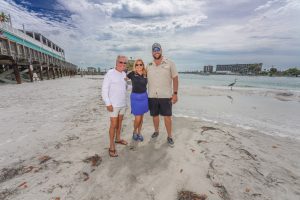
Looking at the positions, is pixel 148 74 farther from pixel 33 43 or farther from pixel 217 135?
pixel 33 43

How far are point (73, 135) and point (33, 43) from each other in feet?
156

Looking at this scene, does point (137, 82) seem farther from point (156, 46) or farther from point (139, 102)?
point (156, 46)

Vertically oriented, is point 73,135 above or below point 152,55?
below

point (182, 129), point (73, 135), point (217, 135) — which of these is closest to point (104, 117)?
point (73, 135)

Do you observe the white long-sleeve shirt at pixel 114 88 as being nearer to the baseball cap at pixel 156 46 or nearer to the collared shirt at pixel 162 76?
the collared shirt at pixel 162 76

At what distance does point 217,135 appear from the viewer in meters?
4.75

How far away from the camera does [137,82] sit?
3814 mm

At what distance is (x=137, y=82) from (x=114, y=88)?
605 mm

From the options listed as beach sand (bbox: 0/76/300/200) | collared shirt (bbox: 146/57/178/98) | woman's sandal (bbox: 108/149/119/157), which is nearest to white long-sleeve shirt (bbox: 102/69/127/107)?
collared shirt (bbox: 146/57/178/98)

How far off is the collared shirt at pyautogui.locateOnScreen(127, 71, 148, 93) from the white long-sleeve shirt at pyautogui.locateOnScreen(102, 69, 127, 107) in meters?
0.31

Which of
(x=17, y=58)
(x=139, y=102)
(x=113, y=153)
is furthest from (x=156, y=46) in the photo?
(x=17, y=58)

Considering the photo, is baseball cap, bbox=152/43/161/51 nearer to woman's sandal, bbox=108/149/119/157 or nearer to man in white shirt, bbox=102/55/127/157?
man in white shirt, bbox=102/55/127/157

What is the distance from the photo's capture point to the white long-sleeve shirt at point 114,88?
336 centimetres

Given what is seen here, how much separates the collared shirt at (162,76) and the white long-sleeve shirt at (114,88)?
0.73m
